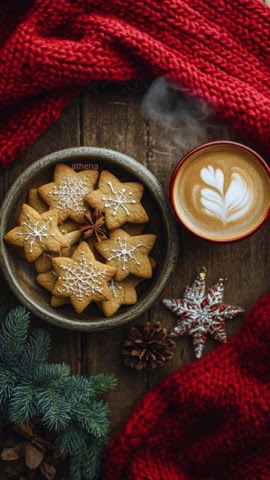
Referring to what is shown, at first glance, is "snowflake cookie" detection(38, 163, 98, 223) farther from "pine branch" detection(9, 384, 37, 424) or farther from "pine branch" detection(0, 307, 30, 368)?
"pine branch" detection(9, 384, 37, 424)

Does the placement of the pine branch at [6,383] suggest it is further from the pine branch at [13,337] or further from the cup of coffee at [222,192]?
the cup of coffee at [222,192]

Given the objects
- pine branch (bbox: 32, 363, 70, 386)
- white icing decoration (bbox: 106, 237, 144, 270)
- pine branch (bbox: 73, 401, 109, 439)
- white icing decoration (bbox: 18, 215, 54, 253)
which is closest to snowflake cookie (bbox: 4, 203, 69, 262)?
white icing decoration (bbox: 18, 215, 54, 253)

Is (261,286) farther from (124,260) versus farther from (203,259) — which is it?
(124,260)

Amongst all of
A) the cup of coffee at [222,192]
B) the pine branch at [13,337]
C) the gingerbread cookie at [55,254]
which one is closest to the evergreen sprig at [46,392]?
the pine branch at [13,337]

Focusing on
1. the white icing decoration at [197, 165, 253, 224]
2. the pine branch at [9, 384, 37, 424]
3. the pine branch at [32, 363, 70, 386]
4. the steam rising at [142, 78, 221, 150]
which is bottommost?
the pine branch at [9, 384, 37, 424]

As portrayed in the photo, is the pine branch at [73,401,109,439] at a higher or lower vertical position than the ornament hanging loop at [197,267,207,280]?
lower

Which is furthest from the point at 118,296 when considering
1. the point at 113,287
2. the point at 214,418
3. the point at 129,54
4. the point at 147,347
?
the point at 129,54

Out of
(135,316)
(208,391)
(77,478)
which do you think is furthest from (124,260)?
(77,478)
